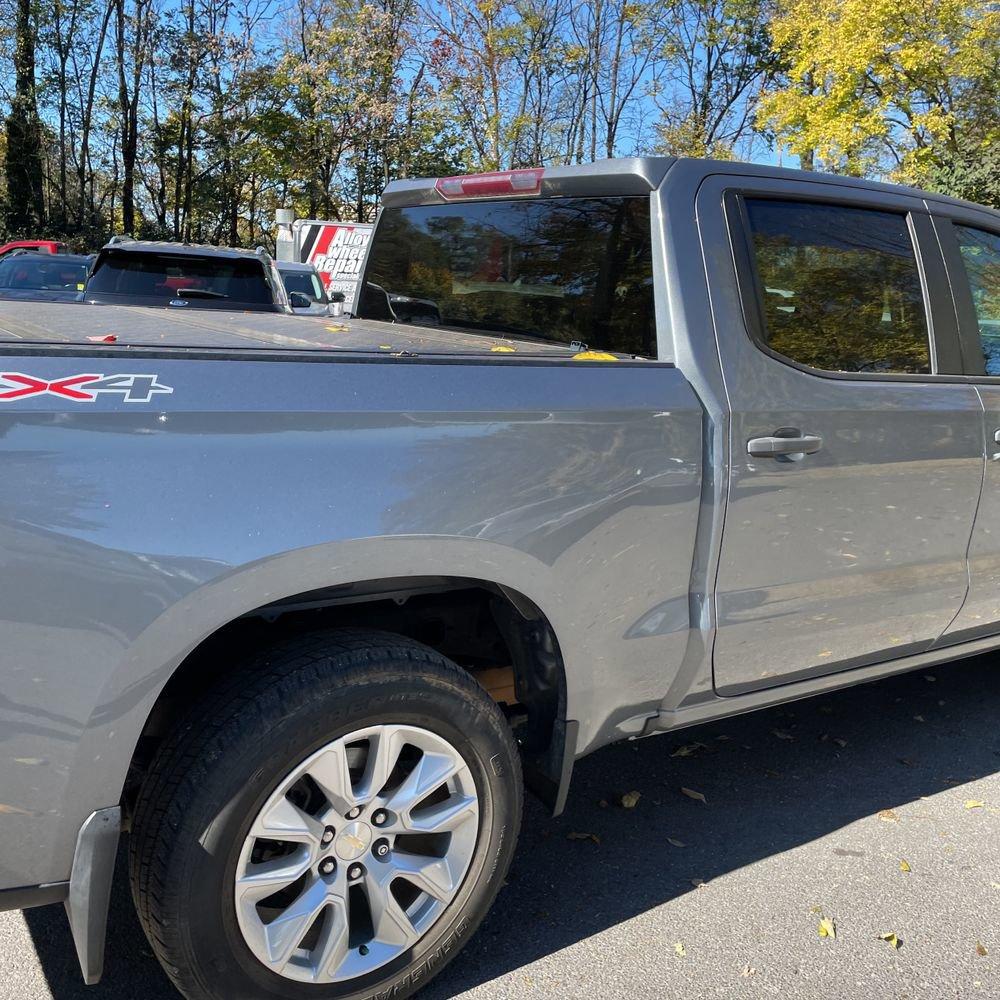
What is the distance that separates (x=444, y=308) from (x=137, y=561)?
1980 millimetres

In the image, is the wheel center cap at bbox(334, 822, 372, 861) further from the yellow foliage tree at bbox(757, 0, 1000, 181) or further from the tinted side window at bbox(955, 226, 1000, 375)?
the yellow foliage tree at bbox(757, 0, 1000, 181)

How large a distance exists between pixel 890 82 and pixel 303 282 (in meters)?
14.2

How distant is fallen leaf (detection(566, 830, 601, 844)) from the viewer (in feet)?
10.5

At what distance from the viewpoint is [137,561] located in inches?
71.4

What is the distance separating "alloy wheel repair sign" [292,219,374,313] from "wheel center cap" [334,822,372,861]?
1833cm

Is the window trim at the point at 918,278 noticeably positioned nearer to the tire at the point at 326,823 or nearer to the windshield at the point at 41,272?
the tire at the point at 326,823

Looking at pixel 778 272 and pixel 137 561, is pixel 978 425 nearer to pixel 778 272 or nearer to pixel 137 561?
pixel 778 272

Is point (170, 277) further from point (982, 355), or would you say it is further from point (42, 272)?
point (982, 355)

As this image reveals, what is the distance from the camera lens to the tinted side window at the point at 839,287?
285 centimetres

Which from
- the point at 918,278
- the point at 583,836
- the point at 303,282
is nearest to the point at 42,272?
the point at 303,282

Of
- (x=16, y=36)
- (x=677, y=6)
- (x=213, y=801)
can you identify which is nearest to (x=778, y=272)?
(x=213, y=801)

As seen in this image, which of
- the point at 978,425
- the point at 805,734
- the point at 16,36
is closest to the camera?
the point at 978,425

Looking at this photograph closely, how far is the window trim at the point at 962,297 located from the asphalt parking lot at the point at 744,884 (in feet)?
5.00

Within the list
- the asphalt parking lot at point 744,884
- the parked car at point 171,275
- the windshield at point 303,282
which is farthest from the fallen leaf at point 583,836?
the windshield at point 303,282
